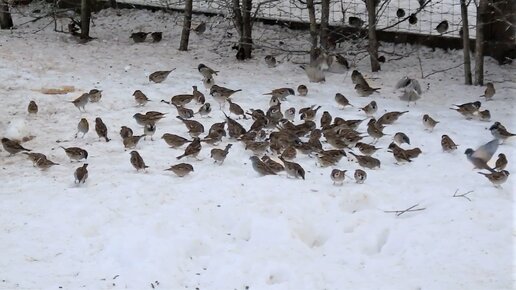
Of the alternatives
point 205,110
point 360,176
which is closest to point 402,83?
point 205,110

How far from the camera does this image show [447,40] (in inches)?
590

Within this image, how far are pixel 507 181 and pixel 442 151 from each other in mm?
1405

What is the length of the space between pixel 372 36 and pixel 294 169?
5755 mm

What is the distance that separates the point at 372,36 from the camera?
1421cm

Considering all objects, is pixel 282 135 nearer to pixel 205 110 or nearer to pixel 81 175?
pixel 205 110

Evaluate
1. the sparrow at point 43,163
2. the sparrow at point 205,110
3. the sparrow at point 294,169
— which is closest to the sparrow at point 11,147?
the sparrow at point 43,163

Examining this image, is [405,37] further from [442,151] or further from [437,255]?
[437,255]

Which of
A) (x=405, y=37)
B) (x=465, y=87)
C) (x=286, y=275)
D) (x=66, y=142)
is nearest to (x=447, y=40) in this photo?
(x=405, y=37)

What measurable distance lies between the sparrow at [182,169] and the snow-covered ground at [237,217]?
0.08 metres

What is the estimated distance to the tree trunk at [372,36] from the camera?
14102mm

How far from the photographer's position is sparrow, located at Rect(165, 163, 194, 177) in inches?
358

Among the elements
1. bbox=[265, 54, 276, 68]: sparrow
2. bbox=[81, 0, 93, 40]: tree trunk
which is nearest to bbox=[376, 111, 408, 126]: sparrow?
bbox=[265, 54, 276, 68]: sparrow

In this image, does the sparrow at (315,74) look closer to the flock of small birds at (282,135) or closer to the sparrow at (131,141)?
the flock of small birds at (282,135)

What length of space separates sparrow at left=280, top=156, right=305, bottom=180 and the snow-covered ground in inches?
4.7
